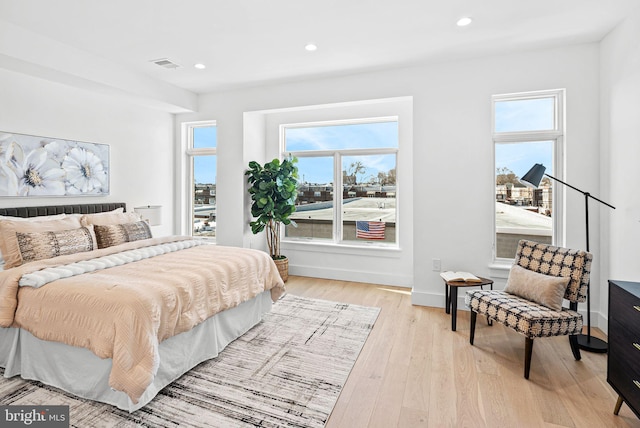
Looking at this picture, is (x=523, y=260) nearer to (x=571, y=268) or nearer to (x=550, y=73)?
(x=571, y=268)

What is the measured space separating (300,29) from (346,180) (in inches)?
94.4

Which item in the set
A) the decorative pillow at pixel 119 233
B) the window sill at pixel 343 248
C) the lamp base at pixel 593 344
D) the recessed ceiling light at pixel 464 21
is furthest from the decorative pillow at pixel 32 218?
the lamp base at pixel 593 344

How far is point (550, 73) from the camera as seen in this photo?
134 inches

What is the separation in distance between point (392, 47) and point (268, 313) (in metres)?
3.02

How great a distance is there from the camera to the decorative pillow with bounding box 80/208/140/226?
3578mm

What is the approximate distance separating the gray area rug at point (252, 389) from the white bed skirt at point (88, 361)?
0.05m

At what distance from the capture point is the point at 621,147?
2.92m

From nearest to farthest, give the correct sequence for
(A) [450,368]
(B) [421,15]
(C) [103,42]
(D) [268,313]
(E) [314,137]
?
(A) [450,368]
(B) [421,15]
(C) [103,42]
(D) [268,313]
(E) [314,137]

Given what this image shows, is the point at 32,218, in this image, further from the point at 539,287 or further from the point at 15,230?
the point at 539,287

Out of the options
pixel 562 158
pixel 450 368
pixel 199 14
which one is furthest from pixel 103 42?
pixel 562 158

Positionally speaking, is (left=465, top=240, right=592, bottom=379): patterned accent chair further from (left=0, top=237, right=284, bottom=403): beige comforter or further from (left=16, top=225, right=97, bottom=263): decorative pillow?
(left=16, top=225, right=97, bottom=263): decorative pillow

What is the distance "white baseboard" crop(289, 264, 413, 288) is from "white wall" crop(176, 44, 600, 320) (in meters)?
0.69

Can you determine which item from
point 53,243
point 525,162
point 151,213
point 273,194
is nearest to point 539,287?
point 525,162

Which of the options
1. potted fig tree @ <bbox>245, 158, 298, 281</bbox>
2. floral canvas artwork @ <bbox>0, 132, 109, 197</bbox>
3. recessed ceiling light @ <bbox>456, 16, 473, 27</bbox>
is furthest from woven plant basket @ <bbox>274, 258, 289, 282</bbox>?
recessed ceiling light @ <bbox>456, 16, 473, 27</bbox>
